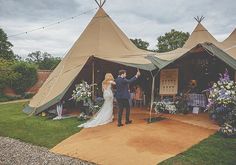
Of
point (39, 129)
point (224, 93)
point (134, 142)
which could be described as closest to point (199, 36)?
point (224, 93)

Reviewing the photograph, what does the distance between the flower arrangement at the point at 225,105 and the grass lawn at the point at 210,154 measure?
0.49 meters

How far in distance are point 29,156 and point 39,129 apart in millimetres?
2354

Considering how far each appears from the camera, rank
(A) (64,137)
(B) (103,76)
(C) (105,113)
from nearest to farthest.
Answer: (A) (64,137), (C) (105,113), (B) (103,76)

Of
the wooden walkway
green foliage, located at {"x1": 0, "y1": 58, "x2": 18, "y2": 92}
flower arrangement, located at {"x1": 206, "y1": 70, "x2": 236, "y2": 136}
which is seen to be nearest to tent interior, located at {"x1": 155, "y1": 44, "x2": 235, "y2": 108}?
flower arrangement, located at {"x1": 206, "y1": 70, "x2": 236, "y2": 136}

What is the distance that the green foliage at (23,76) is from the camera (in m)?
21.6

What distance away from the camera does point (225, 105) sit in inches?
307

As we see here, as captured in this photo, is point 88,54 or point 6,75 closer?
point 88,54

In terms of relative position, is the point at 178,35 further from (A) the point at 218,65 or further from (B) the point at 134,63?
(B) the point at 134,63

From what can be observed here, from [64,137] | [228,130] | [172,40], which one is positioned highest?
[172,40]

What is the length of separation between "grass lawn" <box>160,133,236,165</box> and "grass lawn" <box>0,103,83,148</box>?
3.02 metres

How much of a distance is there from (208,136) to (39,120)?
5.43 m

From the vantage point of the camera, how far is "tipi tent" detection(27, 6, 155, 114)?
35.6 feet

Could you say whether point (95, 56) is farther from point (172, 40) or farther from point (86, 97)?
point (172, 40)

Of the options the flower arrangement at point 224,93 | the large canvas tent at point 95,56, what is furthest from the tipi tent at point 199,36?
the flower arrangement at point 224,93
